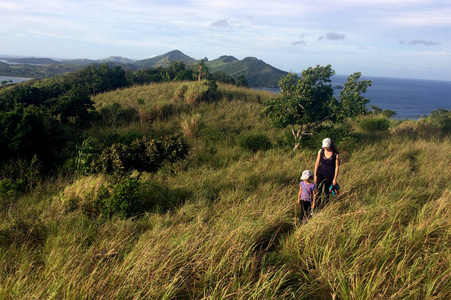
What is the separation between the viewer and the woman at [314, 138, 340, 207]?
4883mm

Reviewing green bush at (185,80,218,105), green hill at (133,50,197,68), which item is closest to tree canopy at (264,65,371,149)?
green bush at (185,80,218,105)

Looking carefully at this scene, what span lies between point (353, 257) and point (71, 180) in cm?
596

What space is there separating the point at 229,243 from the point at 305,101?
302 inches

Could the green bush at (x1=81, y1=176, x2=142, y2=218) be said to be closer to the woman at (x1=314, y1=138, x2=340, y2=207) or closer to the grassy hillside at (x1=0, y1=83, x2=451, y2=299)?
the grassy hillside at (x1=0, y1=83, x2=451, y2=299)

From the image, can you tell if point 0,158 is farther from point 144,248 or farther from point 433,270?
point 433,270

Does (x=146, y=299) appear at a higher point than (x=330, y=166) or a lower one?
lower

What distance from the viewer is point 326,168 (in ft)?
16.3

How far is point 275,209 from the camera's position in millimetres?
4344

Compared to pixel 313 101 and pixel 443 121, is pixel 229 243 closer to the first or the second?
pixel 313 101

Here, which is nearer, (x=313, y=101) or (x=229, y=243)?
(x=229, y=243)

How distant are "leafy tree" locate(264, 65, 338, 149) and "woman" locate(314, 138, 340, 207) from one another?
182 inches

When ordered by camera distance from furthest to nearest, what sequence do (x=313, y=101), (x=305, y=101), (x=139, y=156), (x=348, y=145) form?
1. (x=313, y=101)
2. (x=305, y=101)
3. (x=348, y=145)
4. (x=139, y=156)

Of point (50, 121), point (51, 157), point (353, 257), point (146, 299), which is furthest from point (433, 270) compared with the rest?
point (50, 121)

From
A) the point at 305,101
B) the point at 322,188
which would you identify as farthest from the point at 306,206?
the point at 305,101
